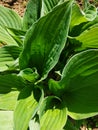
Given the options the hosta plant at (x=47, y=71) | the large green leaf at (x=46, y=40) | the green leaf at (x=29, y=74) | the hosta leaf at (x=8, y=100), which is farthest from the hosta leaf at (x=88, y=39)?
the hosta leaf at (x=8, y=100)

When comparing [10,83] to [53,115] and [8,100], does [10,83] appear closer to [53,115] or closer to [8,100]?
[8,100]

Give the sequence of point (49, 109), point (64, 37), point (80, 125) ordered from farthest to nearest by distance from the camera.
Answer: point (80, 125), point (49, 109), point (64, 37)

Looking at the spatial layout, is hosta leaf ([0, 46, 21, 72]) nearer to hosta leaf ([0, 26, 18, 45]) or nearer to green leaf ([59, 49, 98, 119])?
hosta leaf ([0, 26, 18, 45])

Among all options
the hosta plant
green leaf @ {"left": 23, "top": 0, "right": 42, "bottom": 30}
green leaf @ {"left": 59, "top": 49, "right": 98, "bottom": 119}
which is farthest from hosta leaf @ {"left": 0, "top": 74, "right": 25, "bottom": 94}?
green leaf @ {"left": 23, "top": 0, "right": 42, "bottom": 30}

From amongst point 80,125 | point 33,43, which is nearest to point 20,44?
point 33,43

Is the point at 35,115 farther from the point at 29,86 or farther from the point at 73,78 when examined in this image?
the point at 73,78

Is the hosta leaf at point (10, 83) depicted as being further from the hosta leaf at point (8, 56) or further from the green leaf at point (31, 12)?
the green leaf at point (31, 12)
